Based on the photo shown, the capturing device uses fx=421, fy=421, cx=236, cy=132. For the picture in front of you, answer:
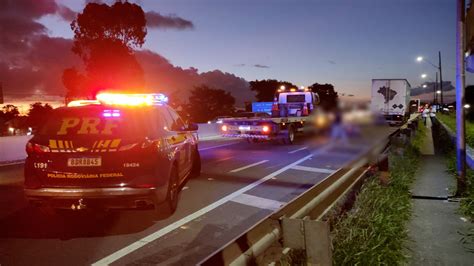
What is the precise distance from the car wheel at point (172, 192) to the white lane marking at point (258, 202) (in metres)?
1.44

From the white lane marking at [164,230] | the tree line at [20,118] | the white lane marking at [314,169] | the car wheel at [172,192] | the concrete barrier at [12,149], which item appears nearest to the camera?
the white lane marking at [164,230]

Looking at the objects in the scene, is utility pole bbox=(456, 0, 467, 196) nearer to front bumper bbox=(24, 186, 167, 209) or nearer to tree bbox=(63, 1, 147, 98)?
front bumper bbox=(24, 186, 167, 209)

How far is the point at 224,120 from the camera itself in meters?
20.8

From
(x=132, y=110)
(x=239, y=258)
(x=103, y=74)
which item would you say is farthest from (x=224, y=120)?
(x=103, y=74)

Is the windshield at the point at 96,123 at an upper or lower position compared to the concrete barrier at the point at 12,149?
upper

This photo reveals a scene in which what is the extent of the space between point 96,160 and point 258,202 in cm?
339

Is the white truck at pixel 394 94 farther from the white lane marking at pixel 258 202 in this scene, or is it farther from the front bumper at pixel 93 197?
the front bumper at pixel 93 197

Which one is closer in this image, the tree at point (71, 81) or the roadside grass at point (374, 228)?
the roadside grass at point (374, 228)

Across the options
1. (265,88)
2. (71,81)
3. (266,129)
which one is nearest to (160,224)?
(266,129)

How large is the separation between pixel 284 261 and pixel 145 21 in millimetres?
41259

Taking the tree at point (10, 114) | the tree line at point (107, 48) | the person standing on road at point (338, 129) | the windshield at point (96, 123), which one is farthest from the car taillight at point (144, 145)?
the tree at point (10, 114)

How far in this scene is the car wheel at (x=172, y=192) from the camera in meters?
6.86

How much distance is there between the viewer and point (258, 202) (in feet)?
26.6

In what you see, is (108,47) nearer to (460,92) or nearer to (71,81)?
(71,81)
